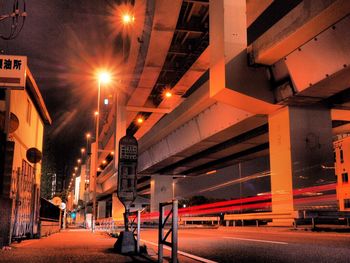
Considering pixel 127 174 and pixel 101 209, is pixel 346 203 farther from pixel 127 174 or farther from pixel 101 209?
pixel 101 209

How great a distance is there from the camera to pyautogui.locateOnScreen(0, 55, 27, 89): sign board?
1126 centimetres

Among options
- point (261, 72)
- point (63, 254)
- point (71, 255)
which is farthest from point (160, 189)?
point (71, 255)

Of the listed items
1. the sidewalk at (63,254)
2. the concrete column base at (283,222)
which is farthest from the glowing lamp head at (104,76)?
the sidewalk at (63,254)

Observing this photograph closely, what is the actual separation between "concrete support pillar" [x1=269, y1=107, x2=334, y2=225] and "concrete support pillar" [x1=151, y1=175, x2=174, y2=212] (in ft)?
81.0

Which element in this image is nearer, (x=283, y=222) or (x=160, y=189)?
(x=283, y=222)

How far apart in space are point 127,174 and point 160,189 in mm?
31478

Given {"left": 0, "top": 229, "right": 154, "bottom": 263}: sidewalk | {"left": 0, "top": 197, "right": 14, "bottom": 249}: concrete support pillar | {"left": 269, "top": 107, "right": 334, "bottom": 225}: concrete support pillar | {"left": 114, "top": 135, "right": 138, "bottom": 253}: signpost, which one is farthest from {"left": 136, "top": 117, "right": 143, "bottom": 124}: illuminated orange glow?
{"left": 114, "top": 135, "right": 138, "bottom": 253}: signpost

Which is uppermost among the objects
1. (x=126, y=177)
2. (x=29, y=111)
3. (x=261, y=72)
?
(x=261, y=72)

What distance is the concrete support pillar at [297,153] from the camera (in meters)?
14.8

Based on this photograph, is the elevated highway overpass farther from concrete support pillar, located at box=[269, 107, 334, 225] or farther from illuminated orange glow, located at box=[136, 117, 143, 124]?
illuminated orange glow, located at box=[136, 117, 143, 124]

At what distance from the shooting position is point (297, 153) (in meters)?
15.0

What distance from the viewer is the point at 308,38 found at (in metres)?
12.5

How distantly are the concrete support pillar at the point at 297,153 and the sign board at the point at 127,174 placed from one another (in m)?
7.02

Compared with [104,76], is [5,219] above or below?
below
